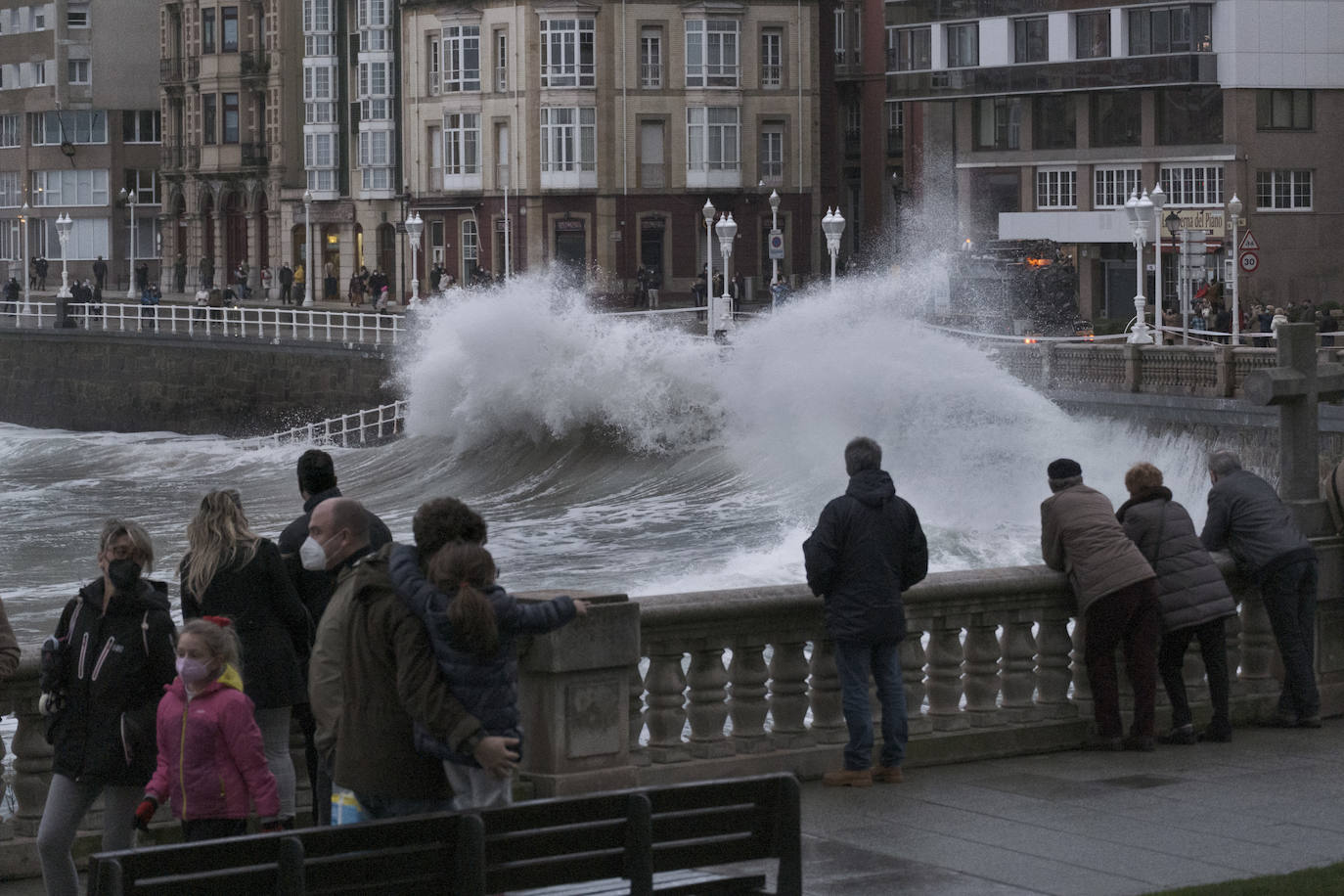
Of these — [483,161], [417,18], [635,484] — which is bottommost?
[635,484]

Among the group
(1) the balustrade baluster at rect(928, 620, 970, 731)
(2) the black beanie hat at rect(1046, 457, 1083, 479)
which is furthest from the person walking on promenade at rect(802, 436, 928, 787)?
(2) the black beanie hat at rect(1046, 457, 1083, 479)

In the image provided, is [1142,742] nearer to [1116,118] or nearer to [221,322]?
[221,322]

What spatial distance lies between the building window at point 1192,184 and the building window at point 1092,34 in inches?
154

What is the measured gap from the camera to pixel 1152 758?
10391 millimetres

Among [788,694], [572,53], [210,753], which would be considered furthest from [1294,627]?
[572,53]

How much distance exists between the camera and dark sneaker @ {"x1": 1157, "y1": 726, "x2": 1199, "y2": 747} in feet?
35.1

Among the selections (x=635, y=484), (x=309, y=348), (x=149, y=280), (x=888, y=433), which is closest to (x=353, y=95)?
(x=149, y=280)

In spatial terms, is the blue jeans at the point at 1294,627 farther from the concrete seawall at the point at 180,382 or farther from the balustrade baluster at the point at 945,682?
the concrete seawall at the point at 180,382

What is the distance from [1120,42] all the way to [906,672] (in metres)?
56.3

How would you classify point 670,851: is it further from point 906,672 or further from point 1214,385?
point 1214,385

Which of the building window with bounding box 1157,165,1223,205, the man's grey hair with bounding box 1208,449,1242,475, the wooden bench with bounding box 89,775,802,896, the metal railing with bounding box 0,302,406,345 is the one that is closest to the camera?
the wooden bench with bounding box 89,775,802,896

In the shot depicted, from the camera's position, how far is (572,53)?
73438 mm

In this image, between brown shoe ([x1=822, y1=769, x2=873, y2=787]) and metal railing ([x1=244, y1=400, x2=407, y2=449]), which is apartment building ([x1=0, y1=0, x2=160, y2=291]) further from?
brown shoe ([x1=822, y1=769, x2=873, y2=787])

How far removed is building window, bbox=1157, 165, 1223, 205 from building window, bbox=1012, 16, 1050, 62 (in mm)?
5305
